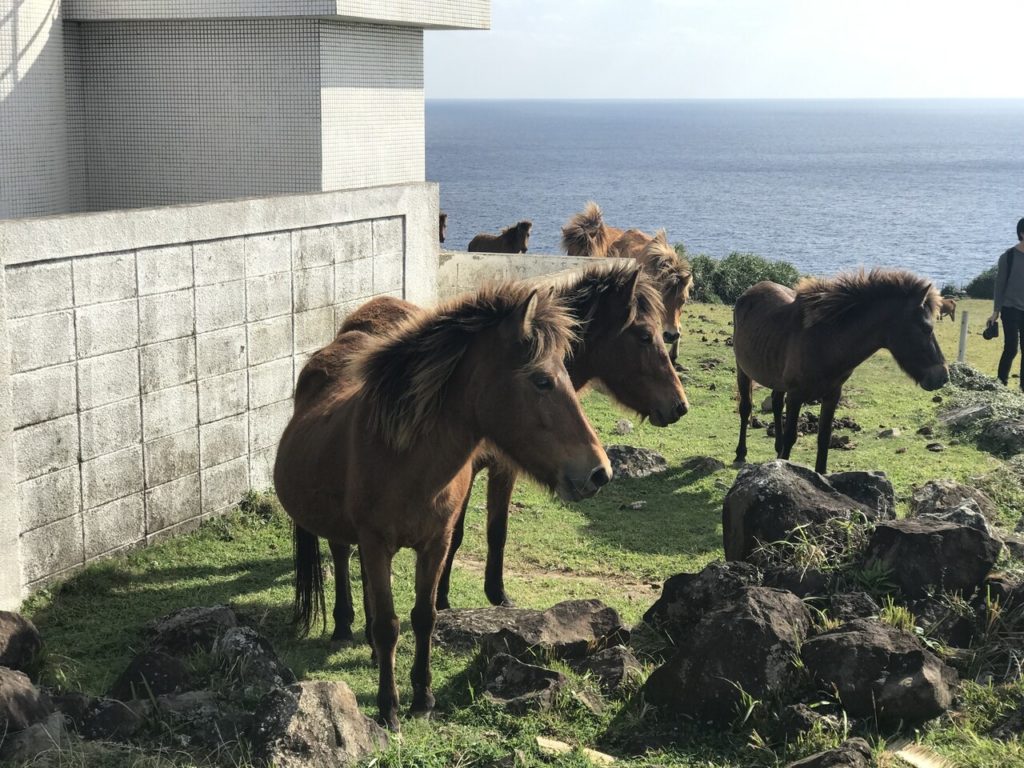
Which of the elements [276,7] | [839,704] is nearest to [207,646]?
[839,704]

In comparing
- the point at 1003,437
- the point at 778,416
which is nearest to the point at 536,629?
the point at 778,416

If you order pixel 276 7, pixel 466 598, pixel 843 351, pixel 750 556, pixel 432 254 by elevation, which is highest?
pixel 276 7

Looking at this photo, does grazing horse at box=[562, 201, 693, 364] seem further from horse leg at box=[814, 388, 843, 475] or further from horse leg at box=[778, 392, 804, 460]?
horse leg at box=[814, 388, 843, 475]

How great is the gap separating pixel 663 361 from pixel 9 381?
389 centimetres

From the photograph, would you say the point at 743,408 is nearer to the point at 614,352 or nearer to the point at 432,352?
the point at 614,352

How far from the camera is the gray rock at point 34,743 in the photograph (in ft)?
13.8

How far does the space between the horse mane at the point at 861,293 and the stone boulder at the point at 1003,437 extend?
182 cm

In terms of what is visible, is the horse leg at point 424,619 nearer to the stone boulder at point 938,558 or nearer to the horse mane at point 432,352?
the horse mane at point 432,352

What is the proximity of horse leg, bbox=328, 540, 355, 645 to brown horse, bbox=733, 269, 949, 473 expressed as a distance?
496 cm

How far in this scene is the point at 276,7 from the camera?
450 inches

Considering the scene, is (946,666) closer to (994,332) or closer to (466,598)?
(466,598)

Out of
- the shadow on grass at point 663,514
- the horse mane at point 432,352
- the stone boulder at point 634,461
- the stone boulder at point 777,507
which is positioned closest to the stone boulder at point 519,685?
the horse mane at point 432,352

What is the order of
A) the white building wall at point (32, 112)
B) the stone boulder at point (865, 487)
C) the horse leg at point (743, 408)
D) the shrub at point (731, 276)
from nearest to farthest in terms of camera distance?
the stone boulder at point (865, 487), the horse leg at point (743, 408), the white building wall at point (32, 112), the shrub at point (731, 276)

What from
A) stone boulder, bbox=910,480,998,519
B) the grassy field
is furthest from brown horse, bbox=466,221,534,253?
stone boulder, bbox=910,480,998,519
